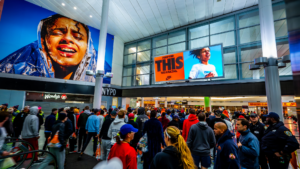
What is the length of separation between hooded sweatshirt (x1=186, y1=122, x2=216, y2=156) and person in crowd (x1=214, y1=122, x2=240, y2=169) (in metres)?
0.88

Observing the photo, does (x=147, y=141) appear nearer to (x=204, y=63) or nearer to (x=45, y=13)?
(x=204, y=63)

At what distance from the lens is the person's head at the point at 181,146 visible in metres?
1.54

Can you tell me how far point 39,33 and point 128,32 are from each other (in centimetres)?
807

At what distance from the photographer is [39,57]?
11703 mm

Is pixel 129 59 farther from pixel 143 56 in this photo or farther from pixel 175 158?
pixel 175 158

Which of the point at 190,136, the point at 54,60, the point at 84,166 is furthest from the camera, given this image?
the point at 54,60

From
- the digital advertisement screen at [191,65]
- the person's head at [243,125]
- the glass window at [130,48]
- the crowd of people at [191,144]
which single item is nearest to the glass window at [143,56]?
the glass window at [130,48]

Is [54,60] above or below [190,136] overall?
above

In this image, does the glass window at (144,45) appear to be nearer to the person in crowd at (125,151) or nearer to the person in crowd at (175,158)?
the person in crowd at (125,151)

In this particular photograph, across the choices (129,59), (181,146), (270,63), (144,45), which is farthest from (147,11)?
(181,146)

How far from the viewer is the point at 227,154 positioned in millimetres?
2293

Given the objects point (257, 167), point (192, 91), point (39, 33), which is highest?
point (39, 33)

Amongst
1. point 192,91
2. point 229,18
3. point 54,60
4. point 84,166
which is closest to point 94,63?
point 54,60

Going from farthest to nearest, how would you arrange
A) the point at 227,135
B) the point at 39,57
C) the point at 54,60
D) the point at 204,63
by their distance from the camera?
the point at 54,60 < the point at 39,57 < the point at 204,63 < the point at 227,135
